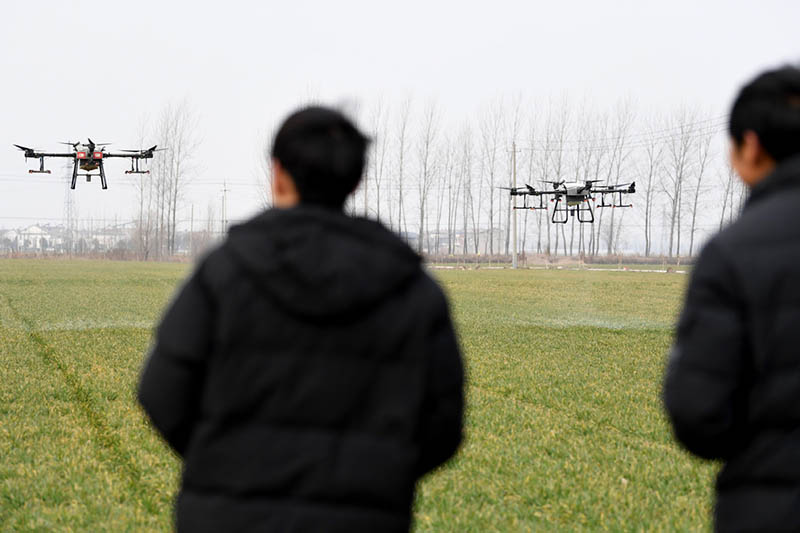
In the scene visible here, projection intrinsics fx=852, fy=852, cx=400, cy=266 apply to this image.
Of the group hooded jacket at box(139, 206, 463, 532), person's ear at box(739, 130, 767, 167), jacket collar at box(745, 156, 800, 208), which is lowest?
hooded jacket at box(139, 206, 463, 532)

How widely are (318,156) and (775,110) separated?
120 cm

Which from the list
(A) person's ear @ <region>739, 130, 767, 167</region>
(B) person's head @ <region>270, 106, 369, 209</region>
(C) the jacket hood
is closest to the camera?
(C) the jacket hood

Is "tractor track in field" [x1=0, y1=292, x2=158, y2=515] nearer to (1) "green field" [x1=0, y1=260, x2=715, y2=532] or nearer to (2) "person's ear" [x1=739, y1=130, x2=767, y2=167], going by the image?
(1) "green field" [x1=0, y1=260, x2=715, y2=532]

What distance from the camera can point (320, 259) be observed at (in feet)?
6.64

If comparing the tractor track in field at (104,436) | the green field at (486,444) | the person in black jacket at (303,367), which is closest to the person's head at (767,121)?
the person in black jacket at (303,367)

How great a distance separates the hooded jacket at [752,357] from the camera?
6.80 ft

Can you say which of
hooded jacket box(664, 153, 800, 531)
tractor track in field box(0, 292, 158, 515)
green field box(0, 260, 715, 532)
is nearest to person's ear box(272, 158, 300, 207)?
hooded jacket box(664, 153, 800, 531)

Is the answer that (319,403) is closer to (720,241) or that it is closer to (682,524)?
(720,241)

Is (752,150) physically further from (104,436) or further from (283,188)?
(104,436)

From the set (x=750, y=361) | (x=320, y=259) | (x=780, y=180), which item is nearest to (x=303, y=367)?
(x=320, y=259)

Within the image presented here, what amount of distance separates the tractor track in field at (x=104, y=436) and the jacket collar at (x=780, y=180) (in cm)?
493

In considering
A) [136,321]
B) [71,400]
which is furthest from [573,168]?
[71,400]

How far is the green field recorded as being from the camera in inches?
233

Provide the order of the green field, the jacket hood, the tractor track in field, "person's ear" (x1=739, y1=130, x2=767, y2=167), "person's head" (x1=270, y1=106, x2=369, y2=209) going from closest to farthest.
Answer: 1. the jacket hood
2. "person's head" (x1=270, y1=106, x2=369, y2=209)
3. "person's ear" (x1=739, y1=130, x2=767, y2=167)
4. the green field
5. the tractor track in field
